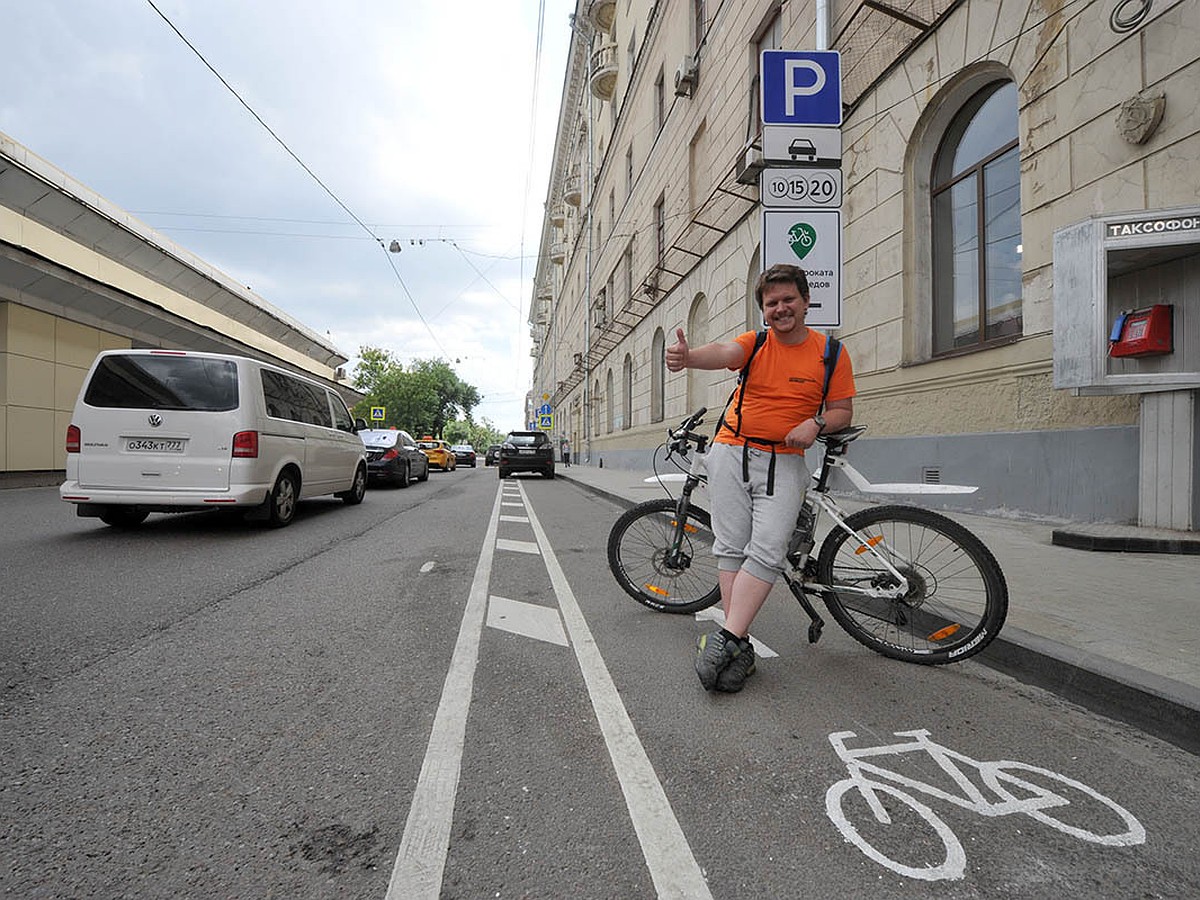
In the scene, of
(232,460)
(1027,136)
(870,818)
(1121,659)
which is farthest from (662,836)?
(1027,136)

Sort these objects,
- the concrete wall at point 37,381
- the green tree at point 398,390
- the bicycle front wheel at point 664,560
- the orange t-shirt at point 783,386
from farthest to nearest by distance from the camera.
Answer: the green tree at point 398,390 < the concrete wall at point 37,381 < the bicycle front wheel at point 664,560 < the orange t-shirt at point 783,386

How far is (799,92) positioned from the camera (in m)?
6.41

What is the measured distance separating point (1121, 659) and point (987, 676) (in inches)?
20.2

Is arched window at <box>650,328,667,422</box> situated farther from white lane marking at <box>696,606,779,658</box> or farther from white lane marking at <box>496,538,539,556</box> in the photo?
white lane marking at <box>696,606,779,658</box>

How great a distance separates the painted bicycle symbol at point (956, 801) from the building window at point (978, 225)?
6.45 m

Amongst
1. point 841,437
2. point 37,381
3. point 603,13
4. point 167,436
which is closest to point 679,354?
point 841,437

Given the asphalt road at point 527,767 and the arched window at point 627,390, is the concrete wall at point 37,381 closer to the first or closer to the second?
the asphalt road at point 527,767

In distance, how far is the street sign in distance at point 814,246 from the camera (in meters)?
6.14

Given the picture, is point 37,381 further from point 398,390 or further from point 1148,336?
point 398,390

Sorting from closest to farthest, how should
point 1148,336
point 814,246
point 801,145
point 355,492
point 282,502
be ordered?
point 1148,336 → point 814,246 → point 801,145 → point 282,502 → point 355,492

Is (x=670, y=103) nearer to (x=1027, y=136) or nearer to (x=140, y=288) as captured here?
(x=1027, y=136)

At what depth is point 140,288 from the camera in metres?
19.7

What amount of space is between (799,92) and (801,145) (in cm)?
59

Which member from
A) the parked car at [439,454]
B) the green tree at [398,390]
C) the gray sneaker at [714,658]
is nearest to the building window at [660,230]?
the parked car at [439,454]
